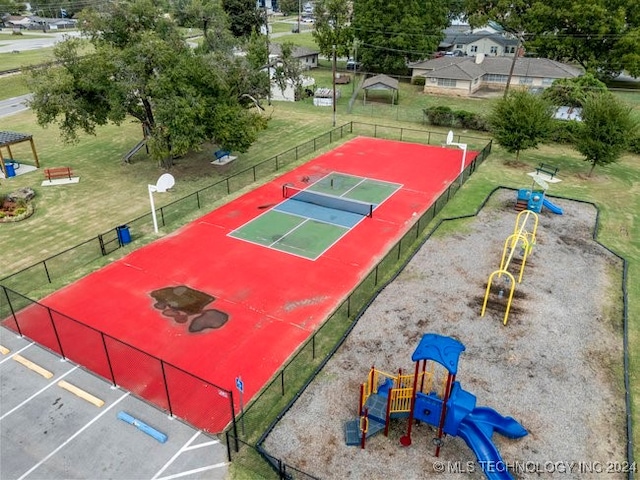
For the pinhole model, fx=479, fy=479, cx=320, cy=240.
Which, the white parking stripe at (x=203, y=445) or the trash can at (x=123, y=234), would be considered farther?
the trash can at (x=123, y=234)

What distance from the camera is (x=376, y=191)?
2880 cm

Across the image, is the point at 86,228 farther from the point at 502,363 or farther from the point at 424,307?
the point at 502,363

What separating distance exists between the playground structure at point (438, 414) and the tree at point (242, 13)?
204 feet

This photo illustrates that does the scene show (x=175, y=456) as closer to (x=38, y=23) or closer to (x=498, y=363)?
(x=498, y=363)

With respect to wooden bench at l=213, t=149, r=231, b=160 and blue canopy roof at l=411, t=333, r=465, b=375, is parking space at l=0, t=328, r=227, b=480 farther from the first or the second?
wooden bench at l=213, t=149, r=231, b=160

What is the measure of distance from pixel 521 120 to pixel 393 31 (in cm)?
2990

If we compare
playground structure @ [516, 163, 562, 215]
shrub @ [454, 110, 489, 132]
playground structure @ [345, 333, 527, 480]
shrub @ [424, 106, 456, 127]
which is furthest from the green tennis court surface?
shrub @ [454, 110, 489, 132]

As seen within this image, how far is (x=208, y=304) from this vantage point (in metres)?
18.3

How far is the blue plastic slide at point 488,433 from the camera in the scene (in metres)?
11.4

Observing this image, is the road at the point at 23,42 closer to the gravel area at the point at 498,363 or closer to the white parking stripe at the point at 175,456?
the gravel area at the point at 498,363

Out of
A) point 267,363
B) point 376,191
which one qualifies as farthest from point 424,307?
point 376,191

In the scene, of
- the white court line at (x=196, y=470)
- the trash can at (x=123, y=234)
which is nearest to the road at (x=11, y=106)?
the trash can at (x=123, y=234)

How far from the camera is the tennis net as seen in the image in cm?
2578

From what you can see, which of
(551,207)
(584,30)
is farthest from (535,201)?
(584,30)
